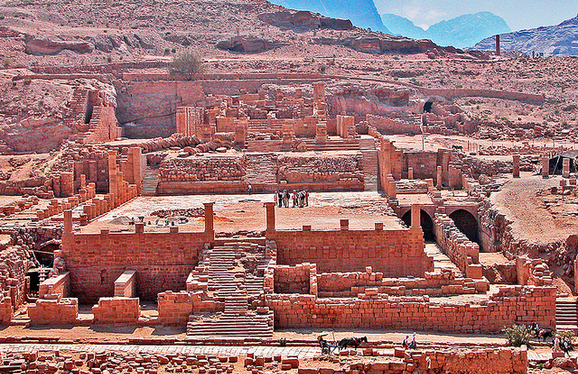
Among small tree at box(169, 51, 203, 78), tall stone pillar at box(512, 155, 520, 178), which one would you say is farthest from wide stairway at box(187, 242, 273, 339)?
small tree at box(169, 51, 203, 78)

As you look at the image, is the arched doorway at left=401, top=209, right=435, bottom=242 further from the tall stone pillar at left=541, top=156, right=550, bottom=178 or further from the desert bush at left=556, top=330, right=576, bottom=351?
the desert bush at left=556, top=330, right=576, bottom=351

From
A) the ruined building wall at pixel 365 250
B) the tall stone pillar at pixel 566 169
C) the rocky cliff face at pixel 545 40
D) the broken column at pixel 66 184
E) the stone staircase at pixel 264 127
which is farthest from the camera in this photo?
the rocky cliff face at pixel 545 40

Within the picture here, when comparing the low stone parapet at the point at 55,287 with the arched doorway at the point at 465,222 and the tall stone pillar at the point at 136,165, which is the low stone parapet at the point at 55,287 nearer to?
the tall stone pillar at the point at 136,165

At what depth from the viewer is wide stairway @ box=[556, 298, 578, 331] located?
2401 centimetres

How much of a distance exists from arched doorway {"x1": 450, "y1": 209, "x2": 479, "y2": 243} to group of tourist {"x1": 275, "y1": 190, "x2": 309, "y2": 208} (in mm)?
7150

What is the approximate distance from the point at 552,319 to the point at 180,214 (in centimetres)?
1477

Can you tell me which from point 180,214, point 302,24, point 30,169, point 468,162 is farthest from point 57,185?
point 302,24

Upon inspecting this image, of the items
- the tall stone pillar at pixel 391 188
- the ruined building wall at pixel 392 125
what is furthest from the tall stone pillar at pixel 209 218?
the ruined building wall at pixel 392 125

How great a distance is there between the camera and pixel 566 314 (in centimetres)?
2452

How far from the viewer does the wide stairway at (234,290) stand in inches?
910

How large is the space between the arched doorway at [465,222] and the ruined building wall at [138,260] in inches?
539

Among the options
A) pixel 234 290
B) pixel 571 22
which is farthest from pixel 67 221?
pixel 571 22

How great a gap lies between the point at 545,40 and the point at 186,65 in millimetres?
106992

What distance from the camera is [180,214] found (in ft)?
105
